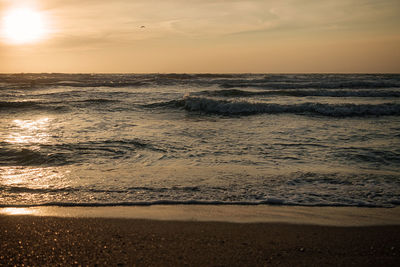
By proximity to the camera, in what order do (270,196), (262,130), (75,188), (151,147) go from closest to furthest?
(270,196) → (75,188) → (151,147) → (262,130)

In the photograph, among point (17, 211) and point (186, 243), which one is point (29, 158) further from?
point (186, 243)

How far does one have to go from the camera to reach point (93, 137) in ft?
25.3

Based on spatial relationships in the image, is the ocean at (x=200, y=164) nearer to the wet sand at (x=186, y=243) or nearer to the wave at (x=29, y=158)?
the wave at (x=29, y=158)

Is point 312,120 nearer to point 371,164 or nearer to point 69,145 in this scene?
point 371,164

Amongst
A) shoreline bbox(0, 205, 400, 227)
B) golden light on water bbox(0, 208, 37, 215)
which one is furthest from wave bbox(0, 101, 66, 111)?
shoreline bbox(0, 205, 400, 227)

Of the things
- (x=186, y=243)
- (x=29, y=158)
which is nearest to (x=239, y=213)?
(x=186, y=243)

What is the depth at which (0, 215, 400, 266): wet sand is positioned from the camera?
8.23 feet

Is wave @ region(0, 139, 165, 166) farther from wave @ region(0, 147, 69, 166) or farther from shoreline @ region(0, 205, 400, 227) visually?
shoreline @ region(0, 205, 400, 227)

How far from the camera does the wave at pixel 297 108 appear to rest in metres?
13.0

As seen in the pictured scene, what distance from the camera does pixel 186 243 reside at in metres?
2.81

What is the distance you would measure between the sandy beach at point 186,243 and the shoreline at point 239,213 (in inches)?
4.1

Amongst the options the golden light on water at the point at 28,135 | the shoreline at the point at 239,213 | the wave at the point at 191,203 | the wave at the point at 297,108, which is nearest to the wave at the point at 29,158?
the golden light on water at the point at 28,135

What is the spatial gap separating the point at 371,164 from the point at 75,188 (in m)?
5.27

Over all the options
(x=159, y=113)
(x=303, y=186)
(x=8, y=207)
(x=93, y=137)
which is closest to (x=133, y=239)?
(x=8, y=207)
